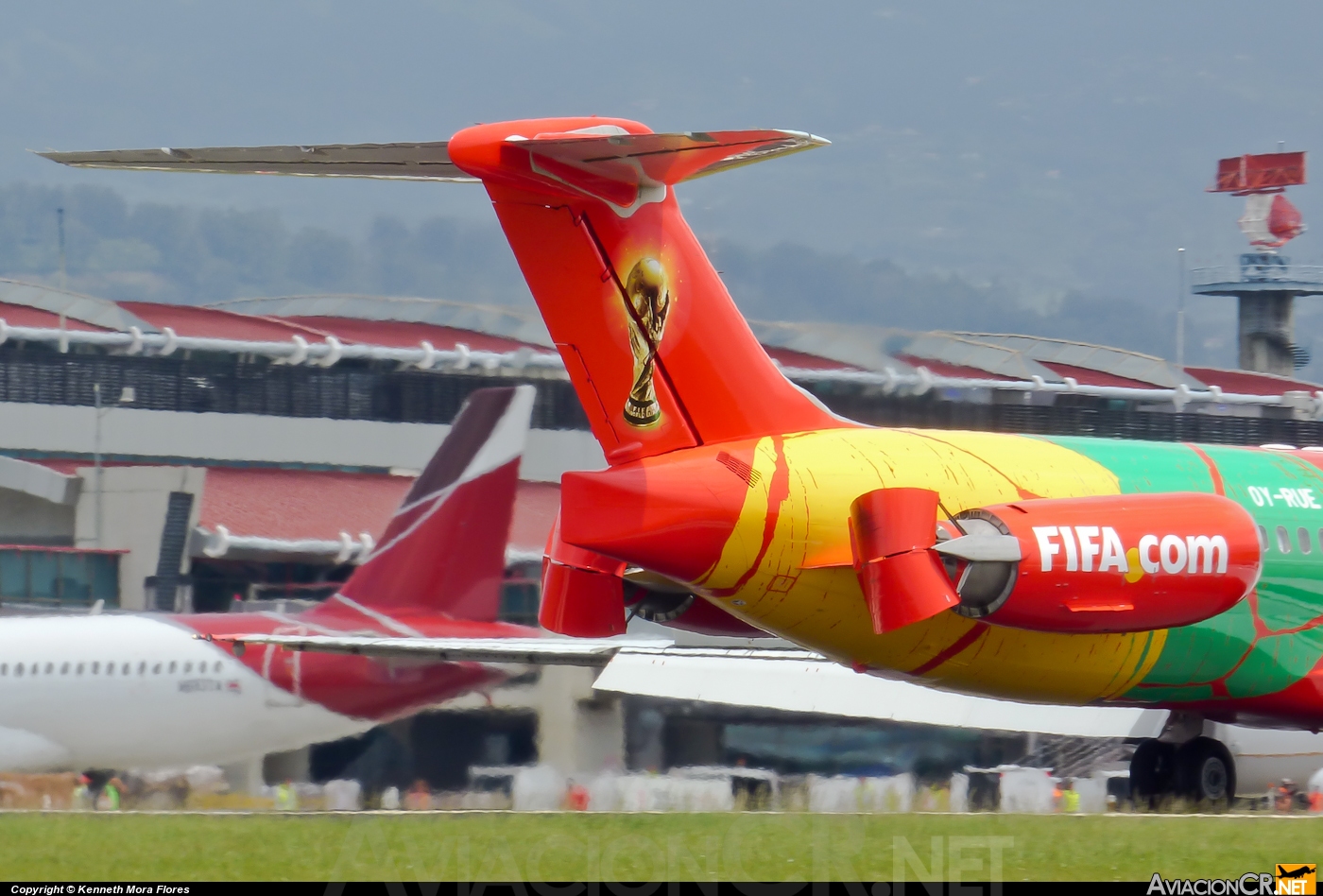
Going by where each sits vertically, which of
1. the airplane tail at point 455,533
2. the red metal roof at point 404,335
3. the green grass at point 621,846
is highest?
the red metal roof at point 404,335

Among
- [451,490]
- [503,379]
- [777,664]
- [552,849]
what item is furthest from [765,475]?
[503,379]

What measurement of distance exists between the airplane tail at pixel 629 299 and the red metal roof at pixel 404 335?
21.3m

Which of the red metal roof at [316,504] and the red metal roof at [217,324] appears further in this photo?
the red metal roof at [217,324]

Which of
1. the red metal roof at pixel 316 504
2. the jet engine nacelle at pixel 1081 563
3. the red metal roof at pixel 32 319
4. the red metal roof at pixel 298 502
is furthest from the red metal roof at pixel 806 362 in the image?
the jet engine nacelle at pixel 1081 563

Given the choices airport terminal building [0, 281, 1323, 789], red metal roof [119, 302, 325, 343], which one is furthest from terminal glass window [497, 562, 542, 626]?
red metal roof [119, 302, 325, 343]

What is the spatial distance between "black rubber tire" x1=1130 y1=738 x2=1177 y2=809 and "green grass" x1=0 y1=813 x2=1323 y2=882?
415cm

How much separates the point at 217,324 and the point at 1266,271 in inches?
1840

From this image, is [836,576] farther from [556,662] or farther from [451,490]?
[451,490]

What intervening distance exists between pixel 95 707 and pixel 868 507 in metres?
15.3

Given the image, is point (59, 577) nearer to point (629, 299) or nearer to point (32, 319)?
point (32, 319)

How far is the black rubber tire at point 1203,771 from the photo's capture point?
53.9 ft

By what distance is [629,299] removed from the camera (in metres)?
12.7

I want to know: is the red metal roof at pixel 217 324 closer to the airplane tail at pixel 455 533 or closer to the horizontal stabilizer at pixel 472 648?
the airplane tail at pixel 455 533

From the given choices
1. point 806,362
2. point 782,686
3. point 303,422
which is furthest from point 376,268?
point 782,686
